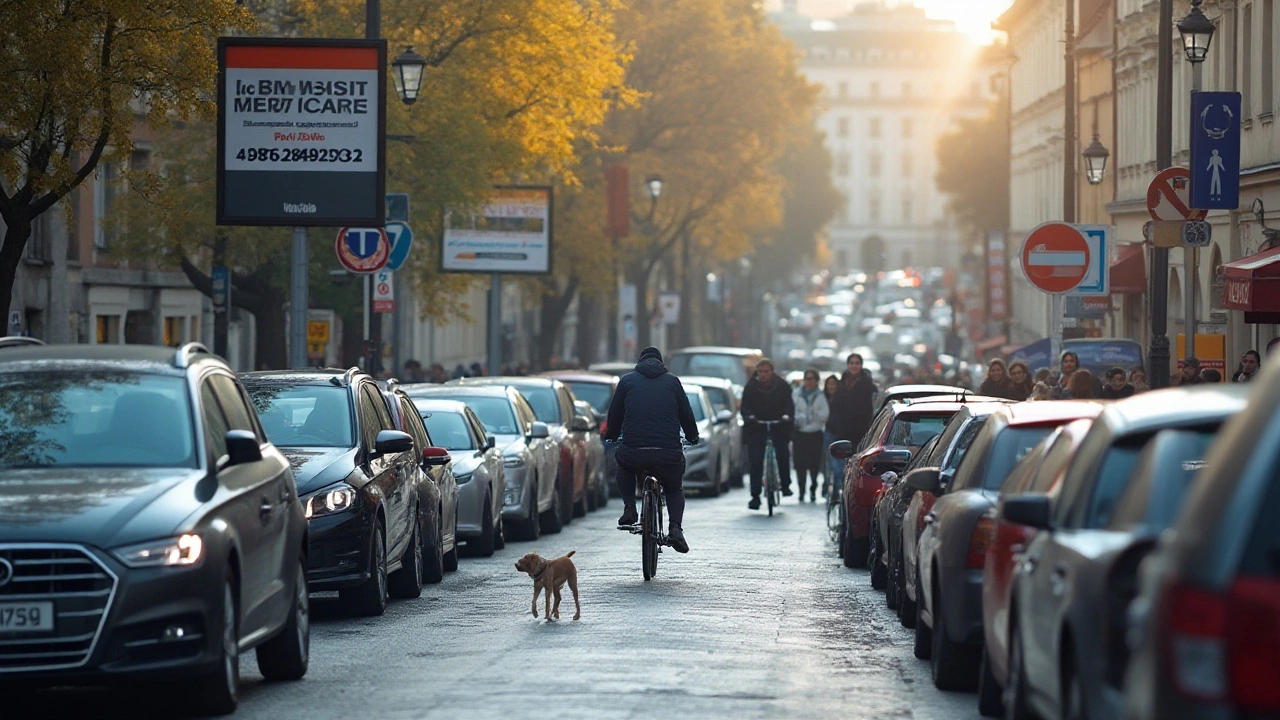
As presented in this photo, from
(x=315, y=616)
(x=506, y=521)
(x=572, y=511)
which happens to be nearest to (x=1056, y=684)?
(x=315, y=616)

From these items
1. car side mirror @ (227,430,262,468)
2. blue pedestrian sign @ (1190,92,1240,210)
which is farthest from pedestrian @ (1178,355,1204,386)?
car side mirror @ (227,430,262,468)

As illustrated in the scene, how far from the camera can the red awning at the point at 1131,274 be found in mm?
46625

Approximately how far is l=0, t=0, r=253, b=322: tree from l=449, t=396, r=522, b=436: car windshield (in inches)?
189

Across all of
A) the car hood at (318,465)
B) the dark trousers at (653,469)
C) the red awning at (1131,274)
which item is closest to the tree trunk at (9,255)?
the car hood at (318,465)

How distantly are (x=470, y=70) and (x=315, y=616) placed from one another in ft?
68.6

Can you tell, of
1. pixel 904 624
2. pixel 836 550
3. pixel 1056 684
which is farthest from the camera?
pixel 836 550

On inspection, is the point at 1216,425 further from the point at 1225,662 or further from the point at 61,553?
the point at 61,553

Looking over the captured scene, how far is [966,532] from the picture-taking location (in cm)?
1073

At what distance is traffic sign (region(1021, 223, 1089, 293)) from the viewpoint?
22453 mm

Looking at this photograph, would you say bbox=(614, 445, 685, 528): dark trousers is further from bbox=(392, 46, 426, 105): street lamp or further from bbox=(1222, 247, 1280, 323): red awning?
bbox=(392, 46, 426, 105): street lamp

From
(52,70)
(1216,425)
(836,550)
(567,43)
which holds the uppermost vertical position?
(567,43)

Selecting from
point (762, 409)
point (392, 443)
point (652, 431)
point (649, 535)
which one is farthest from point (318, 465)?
point (762, 409)

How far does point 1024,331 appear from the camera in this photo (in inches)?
3036

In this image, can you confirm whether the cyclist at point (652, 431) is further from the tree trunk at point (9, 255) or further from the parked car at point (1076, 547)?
the parked car at point (1076, 547)
